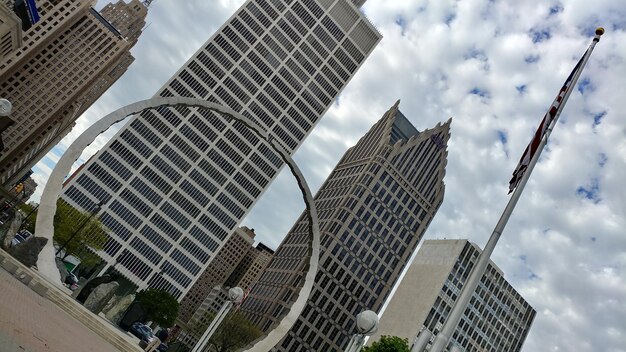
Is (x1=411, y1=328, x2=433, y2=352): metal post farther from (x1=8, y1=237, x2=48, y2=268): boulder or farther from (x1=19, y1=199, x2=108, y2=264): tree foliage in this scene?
(x1=19, y1=199, x2=108, y2=264): tree foliage

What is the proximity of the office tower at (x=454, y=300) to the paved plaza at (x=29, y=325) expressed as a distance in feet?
318

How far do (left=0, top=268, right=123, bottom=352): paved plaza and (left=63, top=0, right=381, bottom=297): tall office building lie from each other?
313 feet

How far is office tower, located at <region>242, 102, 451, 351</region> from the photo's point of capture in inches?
4951

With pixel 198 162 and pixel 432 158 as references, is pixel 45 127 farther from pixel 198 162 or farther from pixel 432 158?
pixel 432 158

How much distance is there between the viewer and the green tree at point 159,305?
328ft

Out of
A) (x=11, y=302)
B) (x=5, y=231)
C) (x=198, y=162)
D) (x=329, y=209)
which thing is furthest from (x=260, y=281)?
(x=11, y=302)

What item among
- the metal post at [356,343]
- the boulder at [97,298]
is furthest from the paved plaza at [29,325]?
the metal post at [356,343]

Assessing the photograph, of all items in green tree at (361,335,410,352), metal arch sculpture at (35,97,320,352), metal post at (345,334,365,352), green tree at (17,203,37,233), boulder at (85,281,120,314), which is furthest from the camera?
green tree at (17,203,37,233)

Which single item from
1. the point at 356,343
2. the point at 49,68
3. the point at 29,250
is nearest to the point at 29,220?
the point at 49,68

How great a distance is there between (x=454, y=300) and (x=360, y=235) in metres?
31.6

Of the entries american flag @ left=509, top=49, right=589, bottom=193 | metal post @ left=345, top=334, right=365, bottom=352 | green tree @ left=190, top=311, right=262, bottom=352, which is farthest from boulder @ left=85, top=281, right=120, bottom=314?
green tree @ left=190, top=311, right=262, bottom=352

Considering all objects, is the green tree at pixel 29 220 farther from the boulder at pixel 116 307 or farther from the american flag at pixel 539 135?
the american flag at pixel 539 135

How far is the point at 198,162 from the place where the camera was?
404 ft

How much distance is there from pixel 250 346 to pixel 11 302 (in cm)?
1997
